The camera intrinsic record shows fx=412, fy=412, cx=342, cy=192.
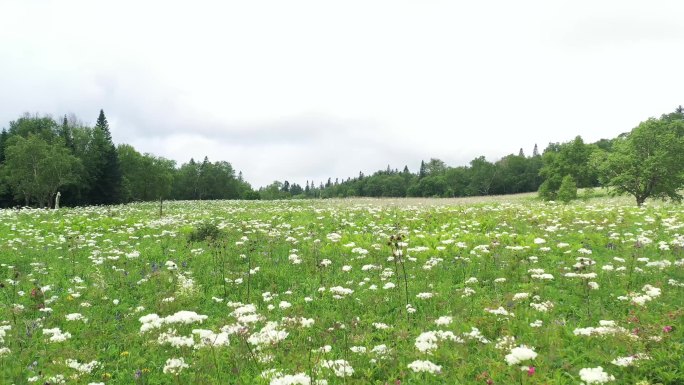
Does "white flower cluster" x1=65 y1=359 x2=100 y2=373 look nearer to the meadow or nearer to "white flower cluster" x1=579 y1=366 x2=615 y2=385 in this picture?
the meadow

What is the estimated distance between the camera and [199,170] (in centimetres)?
11919

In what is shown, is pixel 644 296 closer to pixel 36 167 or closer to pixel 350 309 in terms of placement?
pixel 350 309

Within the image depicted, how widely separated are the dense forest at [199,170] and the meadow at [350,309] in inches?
878

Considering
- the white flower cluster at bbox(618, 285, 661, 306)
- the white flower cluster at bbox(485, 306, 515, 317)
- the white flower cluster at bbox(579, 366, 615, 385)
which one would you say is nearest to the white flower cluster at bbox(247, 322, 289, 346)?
the white flower cluster at bbox(485, 306, 515, 317)

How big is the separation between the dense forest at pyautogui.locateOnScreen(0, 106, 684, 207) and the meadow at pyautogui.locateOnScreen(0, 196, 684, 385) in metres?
22.3

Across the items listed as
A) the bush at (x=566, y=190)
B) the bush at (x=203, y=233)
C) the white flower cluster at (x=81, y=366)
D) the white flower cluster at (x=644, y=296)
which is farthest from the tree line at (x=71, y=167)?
the white flower cluster at (x=644, y=296)

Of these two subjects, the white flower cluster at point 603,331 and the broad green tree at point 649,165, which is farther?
the broad green tree at point 649,165

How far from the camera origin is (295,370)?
18.4 feet

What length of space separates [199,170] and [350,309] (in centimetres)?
11850

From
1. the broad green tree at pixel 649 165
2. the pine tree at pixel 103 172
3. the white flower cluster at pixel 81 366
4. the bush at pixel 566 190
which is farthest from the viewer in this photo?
the pine tree at pixel 103 172

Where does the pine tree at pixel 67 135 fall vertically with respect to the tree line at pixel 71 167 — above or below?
above

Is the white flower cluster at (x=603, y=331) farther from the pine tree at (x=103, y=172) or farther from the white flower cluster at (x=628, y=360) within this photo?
the pine tree at (x=103, y=172)

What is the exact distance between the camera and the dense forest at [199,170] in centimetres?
3403

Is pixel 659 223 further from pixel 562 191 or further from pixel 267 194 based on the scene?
pixel 267 194
